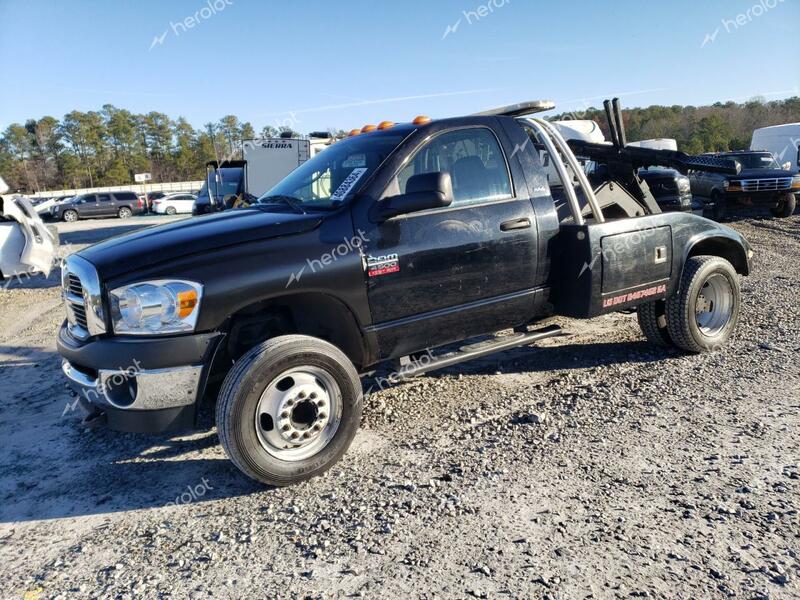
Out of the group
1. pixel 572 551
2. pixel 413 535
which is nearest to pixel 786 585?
pixel 572 551

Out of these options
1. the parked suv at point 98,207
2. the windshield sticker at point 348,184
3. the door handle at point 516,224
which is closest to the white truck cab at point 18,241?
the windshield sticker at point 348,184

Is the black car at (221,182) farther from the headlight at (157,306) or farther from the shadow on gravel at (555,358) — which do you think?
the headlight at (157,306)

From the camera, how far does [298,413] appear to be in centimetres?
328

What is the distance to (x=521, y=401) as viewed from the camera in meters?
4.21

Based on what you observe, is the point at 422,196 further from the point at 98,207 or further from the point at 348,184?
the point at 98,207

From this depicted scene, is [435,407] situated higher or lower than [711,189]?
lower

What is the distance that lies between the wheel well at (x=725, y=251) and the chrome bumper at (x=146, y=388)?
13.8 ft

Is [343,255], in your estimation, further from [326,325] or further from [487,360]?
[487,360]

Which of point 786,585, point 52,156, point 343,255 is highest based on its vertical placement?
point 52,156

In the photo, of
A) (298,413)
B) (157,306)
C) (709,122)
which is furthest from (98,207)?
(709,122)

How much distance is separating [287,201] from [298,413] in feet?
5.00

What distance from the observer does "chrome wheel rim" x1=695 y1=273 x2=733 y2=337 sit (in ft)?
16.8

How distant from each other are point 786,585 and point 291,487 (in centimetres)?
228

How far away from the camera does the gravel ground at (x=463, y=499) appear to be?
238 cm
